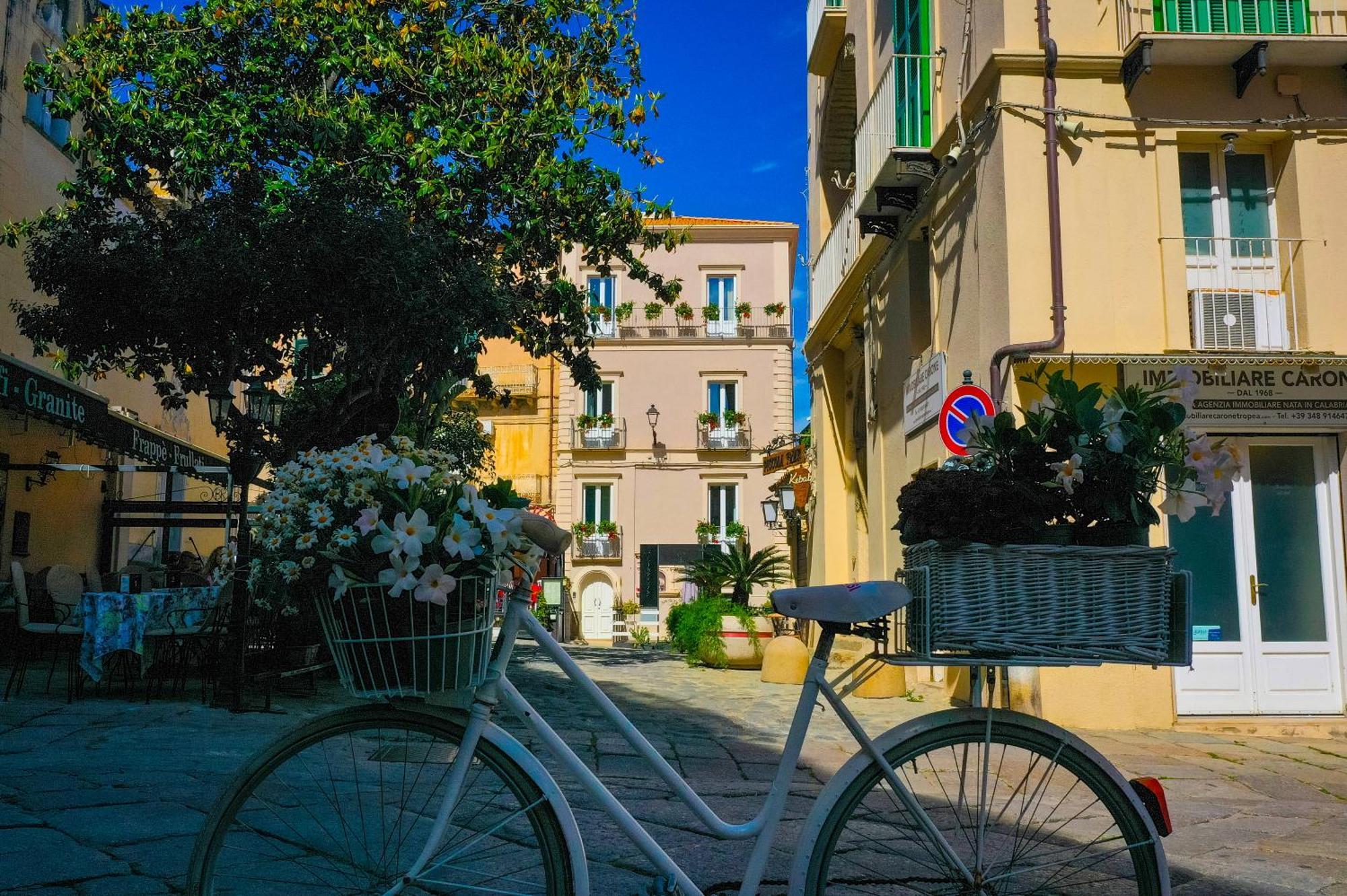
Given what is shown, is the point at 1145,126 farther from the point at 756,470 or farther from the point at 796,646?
the point at 756,470

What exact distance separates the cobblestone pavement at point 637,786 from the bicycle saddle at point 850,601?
3.10ft

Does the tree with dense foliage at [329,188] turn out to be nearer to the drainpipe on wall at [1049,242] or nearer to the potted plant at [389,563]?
the drainpipe on wall at [1049,242]

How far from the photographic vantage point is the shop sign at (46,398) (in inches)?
444

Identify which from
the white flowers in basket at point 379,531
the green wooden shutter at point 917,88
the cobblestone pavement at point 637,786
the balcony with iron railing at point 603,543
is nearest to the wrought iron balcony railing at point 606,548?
the balcony with iron railing at point 603,543

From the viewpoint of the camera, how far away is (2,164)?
15305 millimetres

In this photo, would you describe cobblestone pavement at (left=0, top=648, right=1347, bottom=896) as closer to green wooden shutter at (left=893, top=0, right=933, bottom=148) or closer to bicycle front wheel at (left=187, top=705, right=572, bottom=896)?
bicycle front wheel at (left=187, top=705, right=572, bottom=896)

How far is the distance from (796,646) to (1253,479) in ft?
18.2

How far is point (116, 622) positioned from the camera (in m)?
8.72

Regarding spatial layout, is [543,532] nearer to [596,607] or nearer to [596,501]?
[596,607]

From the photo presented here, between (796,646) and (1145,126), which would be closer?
(1145,126)

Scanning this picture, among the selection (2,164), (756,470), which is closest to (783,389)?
(756,470)

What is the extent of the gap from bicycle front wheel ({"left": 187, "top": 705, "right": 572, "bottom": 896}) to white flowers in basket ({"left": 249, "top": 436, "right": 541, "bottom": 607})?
1.14 ft

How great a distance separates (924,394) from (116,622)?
7.94 metres

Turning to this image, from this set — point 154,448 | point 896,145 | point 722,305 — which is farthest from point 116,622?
point 722,305
